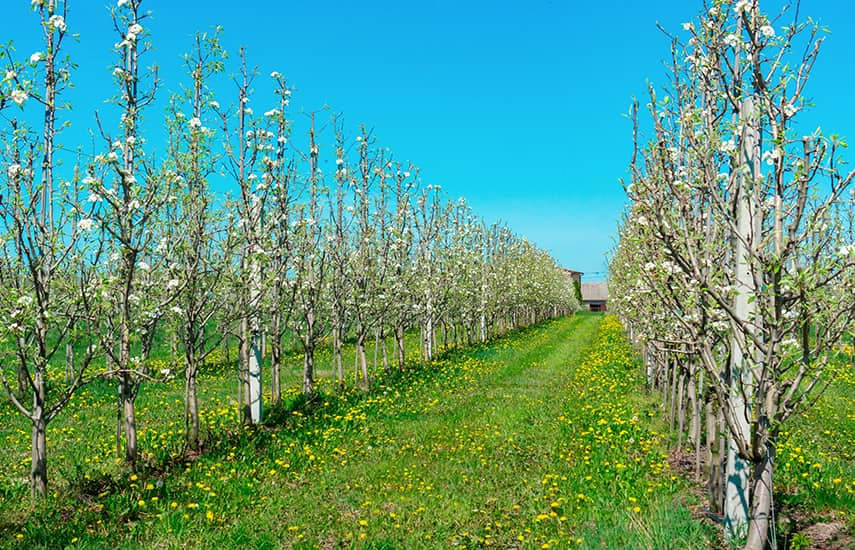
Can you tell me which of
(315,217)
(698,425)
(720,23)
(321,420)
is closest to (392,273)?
(315,217)

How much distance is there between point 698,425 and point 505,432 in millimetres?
3434

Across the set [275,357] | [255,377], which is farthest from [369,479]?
[275,357]

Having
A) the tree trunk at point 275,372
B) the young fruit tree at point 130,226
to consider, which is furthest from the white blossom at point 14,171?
the tree trunk at point 275,372

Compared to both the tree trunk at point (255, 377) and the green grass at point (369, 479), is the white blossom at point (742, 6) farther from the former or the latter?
the tree trunk at point (255, 377)

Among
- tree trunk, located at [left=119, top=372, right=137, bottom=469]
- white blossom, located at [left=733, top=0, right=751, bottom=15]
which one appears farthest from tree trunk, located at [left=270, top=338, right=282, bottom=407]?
white blossom, located at [left=733, top=0, right=751, bottom=15]

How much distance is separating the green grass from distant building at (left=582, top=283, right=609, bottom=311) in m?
110

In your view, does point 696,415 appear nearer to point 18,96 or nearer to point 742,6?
point 742,6

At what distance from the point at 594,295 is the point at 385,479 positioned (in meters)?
119

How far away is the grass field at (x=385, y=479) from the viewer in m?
6.20

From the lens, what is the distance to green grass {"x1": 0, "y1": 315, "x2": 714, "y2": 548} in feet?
20.3

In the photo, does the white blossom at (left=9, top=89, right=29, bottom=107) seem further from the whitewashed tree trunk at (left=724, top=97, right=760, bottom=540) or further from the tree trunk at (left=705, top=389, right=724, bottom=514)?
the tree trunk at (left=705, top=389, right=724, bottom=514)

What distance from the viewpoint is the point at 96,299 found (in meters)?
7.10

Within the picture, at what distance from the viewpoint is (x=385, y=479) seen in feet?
26.5

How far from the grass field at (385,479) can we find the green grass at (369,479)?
0.09 ft
